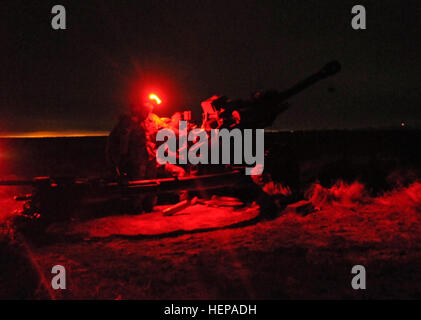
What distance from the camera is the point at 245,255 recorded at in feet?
13.2

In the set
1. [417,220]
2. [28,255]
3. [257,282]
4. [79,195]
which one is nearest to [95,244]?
[28,255]

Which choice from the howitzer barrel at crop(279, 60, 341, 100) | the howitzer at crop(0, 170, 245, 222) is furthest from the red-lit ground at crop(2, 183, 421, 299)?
the howitzer barrel at crop(279, 60, 341, 100)

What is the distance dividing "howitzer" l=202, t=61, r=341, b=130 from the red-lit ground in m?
2.51

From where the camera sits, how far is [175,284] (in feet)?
10.7

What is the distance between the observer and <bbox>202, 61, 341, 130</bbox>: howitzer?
22.8ft

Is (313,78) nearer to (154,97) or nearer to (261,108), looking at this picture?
(261,108)

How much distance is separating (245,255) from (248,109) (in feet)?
14.2

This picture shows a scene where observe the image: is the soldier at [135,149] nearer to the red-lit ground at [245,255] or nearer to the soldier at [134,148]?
the soldier at [134,148]

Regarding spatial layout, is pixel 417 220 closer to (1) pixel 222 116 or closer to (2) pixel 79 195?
(1) pixel 222 116

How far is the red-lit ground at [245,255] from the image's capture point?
3096 mm

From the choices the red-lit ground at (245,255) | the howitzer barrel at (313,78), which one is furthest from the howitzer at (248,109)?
the red-lit ground at (245,255)

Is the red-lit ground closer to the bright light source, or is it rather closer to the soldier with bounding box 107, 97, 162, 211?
the soldier with bounding box 107, 97, 162, 211

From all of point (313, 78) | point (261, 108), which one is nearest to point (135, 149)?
point (261, 108)

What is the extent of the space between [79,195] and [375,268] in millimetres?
5280
